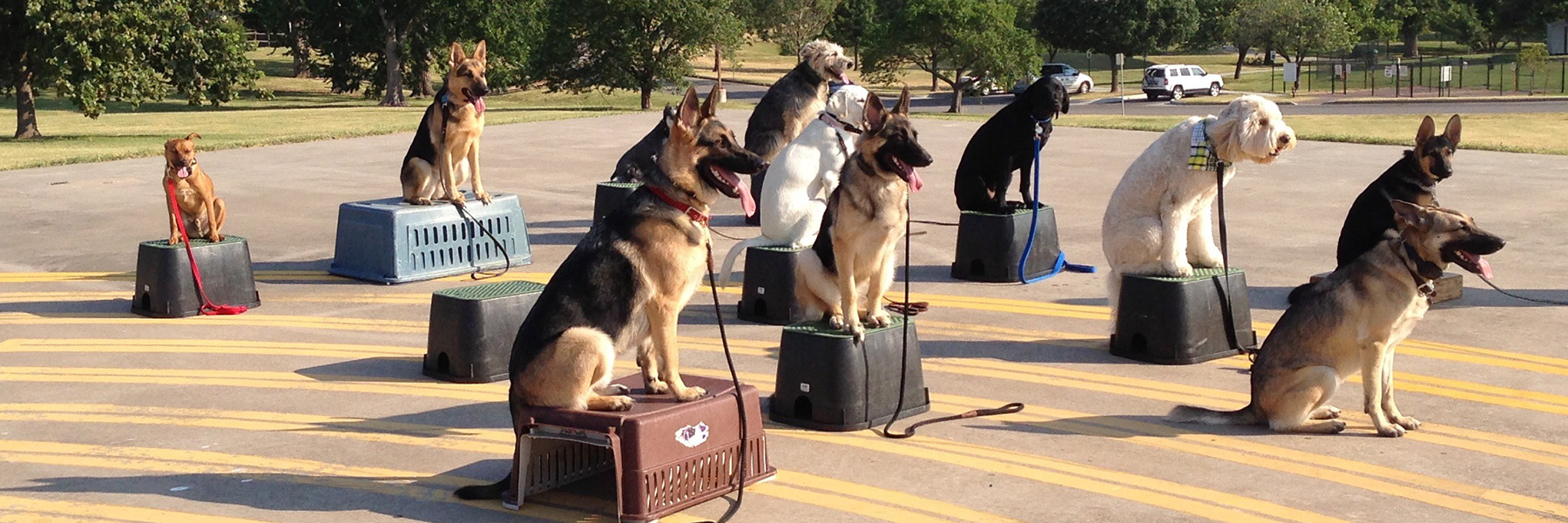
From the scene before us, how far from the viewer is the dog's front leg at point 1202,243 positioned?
409 inches

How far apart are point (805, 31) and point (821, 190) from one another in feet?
231

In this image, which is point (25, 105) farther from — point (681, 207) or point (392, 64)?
point (681, 207)

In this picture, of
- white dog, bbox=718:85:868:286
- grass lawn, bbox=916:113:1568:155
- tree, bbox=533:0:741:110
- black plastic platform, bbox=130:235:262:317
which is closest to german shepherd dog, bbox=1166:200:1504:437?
white dog, bbox=718:85:868:286

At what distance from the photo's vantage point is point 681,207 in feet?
22.7

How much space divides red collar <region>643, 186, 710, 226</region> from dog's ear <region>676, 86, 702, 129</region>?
378 mm

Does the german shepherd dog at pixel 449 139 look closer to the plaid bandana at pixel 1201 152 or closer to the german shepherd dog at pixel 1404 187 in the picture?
the plaid bandana at pixel 1201 152

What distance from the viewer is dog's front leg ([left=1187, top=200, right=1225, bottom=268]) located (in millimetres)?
10391

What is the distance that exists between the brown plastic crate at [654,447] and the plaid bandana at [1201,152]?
431 cm

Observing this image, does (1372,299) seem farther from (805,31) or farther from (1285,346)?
(805,31)

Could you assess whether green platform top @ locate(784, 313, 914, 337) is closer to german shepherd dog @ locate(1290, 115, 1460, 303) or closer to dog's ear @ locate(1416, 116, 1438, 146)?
german shepherd dog @ locate(1290, 115, 1460, 303)

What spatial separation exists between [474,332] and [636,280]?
300 cm

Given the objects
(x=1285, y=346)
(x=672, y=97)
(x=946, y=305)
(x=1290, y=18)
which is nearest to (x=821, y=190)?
(x=946, y=305)

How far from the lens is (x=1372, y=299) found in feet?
25.0

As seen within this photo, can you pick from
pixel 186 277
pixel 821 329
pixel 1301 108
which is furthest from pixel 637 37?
pixel 821 329
